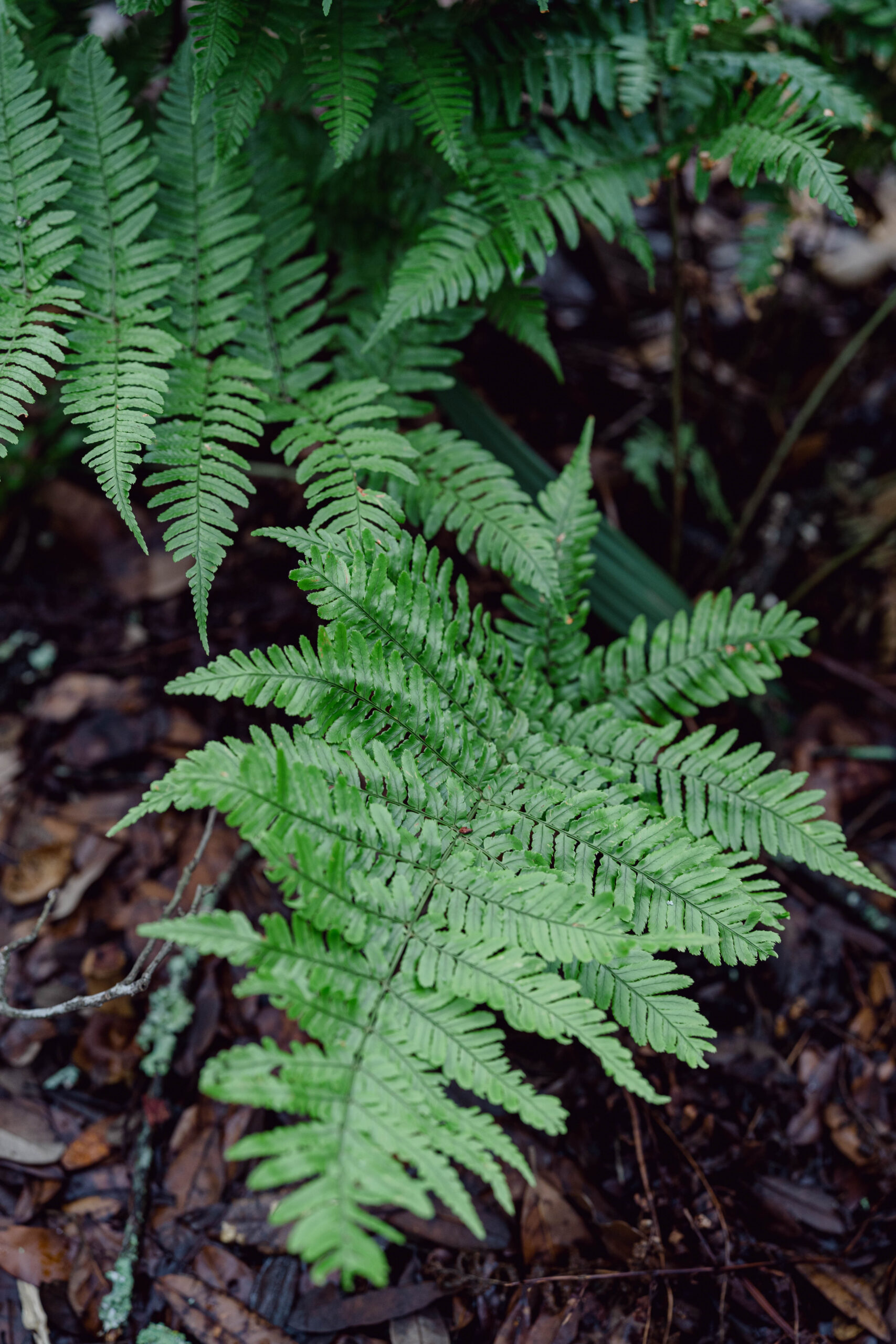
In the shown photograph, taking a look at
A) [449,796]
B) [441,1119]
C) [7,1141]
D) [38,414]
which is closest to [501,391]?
[38,414]

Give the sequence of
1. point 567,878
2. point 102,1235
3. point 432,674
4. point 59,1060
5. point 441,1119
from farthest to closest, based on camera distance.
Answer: point 59,1060
point 102,1235
point 432,674
point 567,878
point 441,1119

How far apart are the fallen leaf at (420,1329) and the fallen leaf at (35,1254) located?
0.78 meters

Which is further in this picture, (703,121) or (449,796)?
(703,121)

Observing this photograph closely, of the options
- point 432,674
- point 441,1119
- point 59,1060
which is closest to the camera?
point 441,1119

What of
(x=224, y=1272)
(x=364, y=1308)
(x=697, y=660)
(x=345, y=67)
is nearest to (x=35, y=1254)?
(x=224, y=1272)

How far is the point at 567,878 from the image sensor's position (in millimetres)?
1659

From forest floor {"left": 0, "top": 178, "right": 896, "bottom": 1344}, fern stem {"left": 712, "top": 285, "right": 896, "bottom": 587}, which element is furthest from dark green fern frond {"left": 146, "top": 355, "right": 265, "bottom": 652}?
fern stem {"left": 712, "top": 285, "right": 896, "bottom": 587}

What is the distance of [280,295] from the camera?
7.96 feet

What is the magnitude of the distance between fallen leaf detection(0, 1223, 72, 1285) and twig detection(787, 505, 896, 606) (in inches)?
111

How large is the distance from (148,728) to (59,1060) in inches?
40.2

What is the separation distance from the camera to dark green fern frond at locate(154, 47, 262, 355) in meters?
2.30

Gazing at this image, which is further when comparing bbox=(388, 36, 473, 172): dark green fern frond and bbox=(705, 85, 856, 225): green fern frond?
bbox=(388, 36, 473, 172): dark green fern frond

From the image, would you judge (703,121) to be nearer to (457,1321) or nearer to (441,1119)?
(441,1119)

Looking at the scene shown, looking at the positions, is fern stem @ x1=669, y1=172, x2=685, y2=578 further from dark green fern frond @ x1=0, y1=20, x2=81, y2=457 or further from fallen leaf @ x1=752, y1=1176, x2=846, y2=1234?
fallen leaf @ x1=752, y1=1176, x2=846, y2=1234
